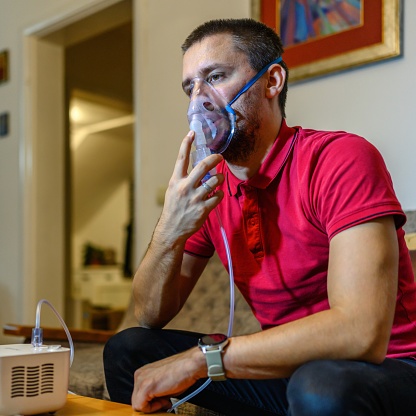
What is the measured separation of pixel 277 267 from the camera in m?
1.26

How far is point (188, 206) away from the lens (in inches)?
49.6

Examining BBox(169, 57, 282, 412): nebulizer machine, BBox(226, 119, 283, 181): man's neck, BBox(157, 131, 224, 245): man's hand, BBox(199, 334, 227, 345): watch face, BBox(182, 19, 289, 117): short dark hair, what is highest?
BBox(182, 19, 289, 117): short dark hair

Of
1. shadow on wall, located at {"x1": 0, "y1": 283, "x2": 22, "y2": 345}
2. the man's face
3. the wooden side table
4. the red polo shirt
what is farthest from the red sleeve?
shadow on wall, located at {"x1": 0, "y1": 283, "x2": 22, "y2": 345}

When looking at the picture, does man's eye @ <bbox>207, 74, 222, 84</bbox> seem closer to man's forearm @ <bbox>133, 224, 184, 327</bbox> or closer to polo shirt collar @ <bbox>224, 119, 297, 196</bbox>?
polo shirt collar @ <bbox>224, 119, 297, 196</bbox>

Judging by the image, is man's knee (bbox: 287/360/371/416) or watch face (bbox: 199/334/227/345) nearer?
man's knee (bbox: 287/360/371/416)

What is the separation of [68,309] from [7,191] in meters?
1.91

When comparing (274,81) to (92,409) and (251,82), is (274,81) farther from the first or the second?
(92,409)

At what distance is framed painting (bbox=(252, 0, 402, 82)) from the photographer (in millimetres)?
1970

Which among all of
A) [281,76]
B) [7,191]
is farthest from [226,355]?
[7,191]

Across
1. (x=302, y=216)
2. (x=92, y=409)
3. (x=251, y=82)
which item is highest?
(x=251, y=82)

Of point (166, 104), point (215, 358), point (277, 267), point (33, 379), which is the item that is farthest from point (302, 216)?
point (166, 104)

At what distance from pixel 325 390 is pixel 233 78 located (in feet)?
2.45

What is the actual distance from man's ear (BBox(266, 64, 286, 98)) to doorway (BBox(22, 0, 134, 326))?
199 centimetres

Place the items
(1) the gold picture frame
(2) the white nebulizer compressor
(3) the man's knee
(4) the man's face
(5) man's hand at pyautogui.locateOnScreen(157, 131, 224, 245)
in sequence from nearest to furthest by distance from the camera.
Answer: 1. (3) the man's knee
2. (2) the white nebulizer compressor
3. (5) man's hand at pyautogui.locateOnScreen(157, 131, 224, 245)
4. (4) the man's face
5. (1) the gold picture frame
